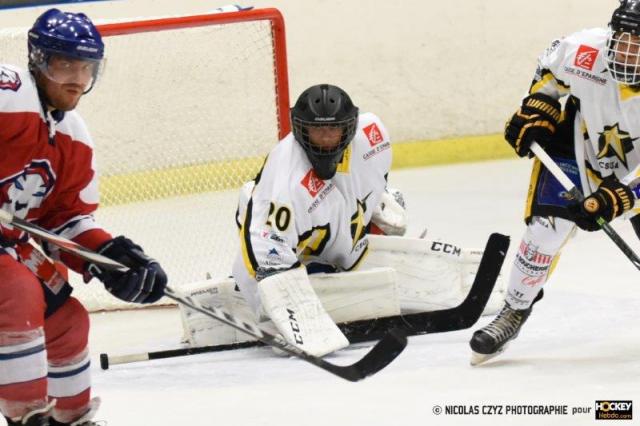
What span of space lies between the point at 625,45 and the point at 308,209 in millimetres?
1050

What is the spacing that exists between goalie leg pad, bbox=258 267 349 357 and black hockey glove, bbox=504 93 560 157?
2.36ft

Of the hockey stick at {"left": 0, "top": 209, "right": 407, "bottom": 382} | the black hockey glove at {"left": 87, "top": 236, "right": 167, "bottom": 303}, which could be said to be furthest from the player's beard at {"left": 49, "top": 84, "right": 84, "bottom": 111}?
the hockey stick at {"left": 0, "top": 209, "right": 407, "bottom": 382}

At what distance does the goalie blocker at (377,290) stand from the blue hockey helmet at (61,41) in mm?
1246

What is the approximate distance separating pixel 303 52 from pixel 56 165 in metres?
3.97

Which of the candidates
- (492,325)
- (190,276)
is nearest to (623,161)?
(492,325)

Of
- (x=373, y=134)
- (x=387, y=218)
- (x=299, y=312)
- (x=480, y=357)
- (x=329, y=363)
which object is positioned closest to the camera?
(x=329, y=363)

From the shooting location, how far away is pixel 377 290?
4051 millimetres

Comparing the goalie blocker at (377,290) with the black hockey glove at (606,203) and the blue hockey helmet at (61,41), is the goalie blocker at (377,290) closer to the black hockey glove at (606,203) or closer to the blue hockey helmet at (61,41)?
the black hockey glove at (606,203)

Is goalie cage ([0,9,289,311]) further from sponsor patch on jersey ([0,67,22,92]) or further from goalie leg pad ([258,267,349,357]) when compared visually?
sponsor patch on jersey ([0,67,22,92])

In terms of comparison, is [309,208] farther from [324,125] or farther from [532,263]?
[532,263]

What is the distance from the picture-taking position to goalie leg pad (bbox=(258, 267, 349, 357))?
3771mm

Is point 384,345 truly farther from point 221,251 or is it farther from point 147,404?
point 221,251

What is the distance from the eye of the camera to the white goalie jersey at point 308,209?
3.89 meters

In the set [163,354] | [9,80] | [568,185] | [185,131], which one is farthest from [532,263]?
[185,131]
